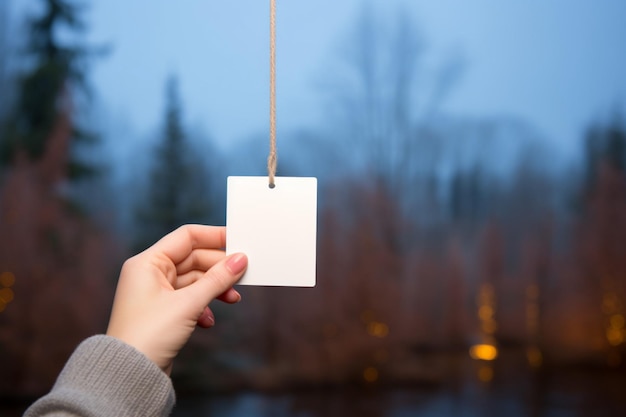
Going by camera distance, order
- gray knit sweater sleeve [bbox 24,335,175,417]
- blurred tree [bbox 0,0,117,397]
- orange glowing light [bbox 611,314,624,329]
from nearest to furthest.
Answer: gray knit sweater sleeve [bbox 24,335,175,417]
blurred tree [bbox 0,0,117,397]
orange glowing light [bbox 611,314,624,329]

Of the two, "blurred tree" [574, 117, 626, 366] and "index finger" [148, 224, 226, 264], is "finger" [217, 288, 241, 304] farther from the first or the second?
"blurred tree" [574, 117, 626, 366]

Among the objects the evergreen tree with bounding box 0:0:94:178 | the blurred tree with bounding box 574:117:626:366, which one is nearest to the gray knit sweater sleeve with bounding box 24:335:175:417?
the evergreen tree with bounding box 0:0:94:178

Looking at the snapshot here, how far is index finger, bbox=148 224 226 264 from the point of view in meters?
0.85

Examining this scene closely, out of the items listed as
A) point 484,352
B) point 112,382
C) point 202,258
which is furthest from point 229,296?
point 484,352

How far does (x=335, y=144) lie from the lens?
8.41 ft

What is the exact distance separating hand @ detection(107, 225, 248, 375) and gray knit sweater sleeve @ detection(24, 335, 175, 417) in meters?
0.02

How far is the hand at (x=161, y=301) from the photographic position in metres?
0.73

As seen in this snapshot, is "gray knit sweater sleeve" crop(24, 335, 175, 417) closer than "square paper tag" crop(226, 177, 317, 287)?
Yes

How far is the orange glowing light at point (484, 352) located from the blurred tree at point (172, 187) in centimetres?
117

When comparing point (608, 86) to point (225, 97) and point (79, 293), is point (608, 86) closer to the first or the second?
point (225, 97)

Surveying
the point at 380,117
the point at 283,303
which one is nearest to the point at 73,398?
the point at 283,303

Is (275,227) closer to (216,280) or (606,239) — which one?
(216,280)

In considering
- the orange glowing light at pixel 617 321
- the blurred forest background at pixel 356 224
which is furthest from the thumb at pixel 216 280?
the orange glowing light at pixel 617 321

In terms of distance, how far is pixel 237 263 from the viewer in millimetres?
809
